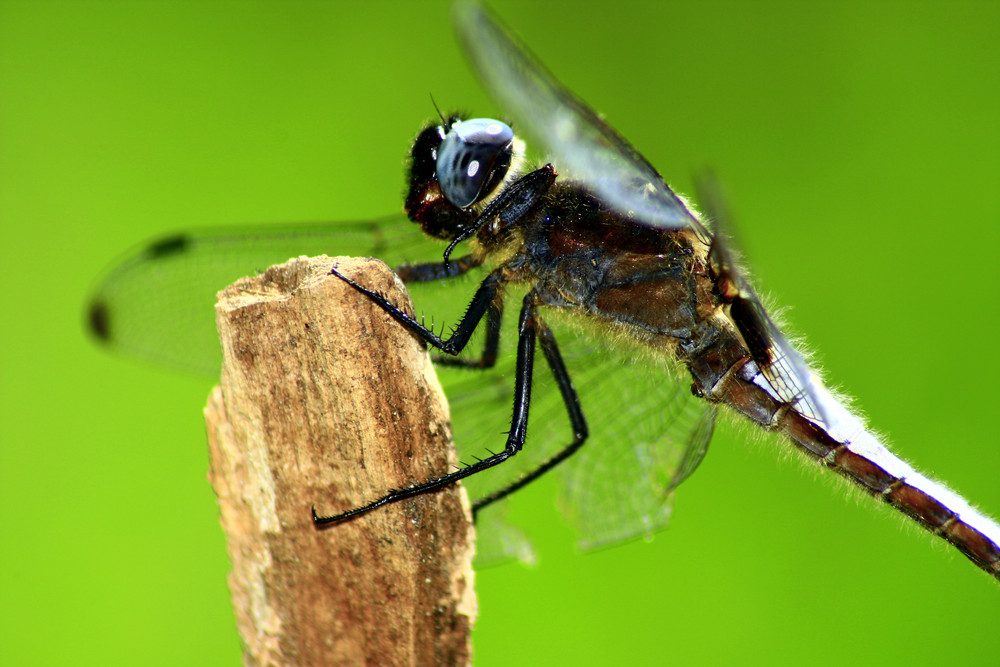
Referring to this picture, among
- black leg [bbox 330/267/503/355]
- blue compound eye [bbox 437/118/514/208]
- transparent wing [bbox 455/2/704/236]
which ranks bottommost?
black leg [bbox 330/267/503/355]

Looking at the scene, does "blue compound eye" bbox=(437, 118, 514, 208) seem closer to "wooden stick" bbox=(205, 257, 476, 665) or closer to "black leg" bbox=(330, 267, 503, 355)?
"black leg" bbox=(330, 267, 503, 355)

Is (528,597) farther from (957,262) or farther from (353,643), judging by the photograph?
(957,262)

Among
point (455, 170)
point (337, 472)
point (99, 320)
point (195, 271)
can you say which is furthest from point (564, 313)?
point (99, 320)

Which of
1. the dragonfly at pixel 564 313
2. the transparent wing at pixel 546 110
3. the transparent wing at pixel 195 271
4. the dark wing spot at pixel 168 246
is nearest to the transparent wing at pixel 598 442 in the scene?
the dragonfly at pixel 564 313

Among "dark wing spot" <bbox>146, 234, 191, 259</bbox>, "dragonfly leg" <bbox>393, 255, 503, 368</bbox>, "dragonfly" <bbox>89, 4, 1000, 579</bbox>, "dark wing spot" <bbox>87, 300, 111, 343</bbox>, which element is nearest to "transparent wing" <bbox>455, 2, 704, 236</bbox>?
"dragonfly" <bbox>89, 4, 1000, 579</bbox>

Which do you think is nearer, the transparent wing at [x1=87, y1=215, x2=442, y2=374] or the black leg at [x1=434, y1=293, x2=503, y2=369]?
the black leg at [x1=434, y1=293, x2=503, y2=369]

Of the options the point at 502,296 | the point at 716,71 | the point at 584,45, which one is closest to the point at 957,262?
the point at 716,71

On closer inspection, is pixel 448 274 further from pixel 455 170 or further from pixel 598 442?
pixel 598 442

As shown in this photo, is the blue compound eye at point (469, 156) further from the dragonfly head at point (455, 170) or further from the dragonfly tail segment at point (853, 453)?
the dragonfly tail segment at point (853, 453)
